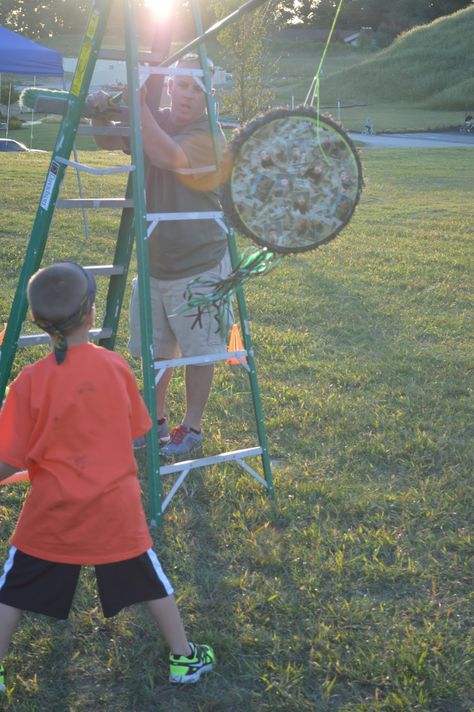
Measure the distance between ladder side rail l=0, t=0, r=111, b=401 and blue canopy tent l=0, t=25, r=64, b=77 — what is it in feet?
33.4

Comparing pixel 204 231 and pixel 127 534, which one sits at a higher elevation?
pixel 204 231

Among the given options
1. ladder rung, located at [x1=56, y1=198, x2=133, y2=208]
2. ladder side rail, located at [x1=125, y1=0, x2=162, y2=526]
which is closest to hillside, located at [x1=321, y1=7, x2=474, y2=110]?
ladder rung, located at [x1=56, y1=198, x2=133, y2=208]

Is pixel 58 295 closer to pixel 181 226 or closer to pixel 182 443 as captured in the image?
pixel 181 226

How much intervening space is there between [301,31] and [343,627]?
318 feet

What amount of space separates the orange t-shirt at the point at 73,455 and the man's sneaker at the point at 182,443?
176 cm

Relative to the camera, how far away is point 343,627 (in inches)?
119

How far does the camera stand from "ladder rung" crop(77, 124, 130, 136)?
11.8 ft

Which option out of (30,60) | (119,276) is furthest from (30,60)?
(119,276)

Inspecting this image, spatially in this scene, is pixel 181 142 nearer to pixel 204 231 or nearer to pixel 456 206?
pixel 204 231

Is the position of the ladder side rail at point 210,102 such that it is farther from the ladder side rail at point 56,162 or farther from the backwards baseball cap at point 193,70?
the ladder side rail at point 56,162

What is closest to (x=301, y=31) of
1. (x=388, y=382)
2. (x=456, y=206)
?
(x=456, y=206)

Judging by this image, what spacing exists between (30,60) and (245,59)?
14627 mm

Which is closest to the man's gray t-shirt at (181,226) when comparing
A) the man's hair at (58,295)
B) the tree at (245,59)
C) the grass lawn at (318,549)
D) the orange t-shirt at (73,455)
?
the grass lawn at (318,549)

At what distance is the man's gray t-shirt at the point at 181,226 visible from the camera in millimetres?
3807
